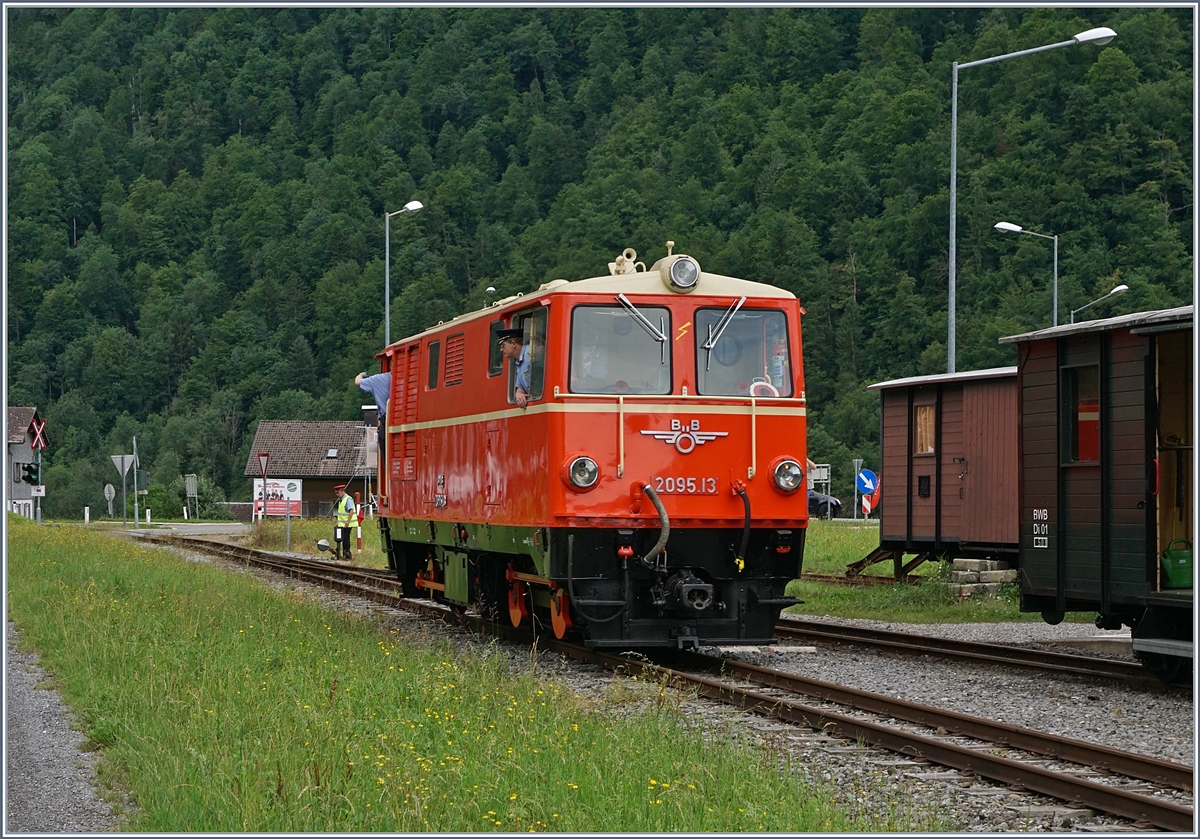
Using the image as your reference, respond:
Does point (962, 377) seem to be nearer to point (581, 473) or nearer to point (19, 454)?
point (581, 473)

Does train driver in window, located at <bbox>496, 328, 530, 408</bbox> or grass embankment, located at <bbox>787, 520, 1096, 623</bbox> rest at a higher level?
train driver in window, located at <bbox>496, 328, 530, 408</bbox>

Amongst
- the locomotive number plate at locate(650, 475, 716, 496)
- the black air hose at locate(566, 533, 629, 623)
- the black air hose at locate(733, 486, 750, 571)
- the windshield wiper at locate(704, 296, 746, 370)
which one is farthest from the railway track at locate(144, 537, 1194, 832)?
the windshield wiper at locate(704, 296, 746, 370)

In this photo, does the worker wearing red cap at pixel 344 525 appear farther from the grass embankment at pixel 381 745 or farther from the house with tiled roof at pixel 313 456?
the house with tiled roof at pixel 313 456

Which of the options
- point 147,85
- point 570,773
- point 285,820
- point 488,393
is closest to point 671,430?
point 488,393

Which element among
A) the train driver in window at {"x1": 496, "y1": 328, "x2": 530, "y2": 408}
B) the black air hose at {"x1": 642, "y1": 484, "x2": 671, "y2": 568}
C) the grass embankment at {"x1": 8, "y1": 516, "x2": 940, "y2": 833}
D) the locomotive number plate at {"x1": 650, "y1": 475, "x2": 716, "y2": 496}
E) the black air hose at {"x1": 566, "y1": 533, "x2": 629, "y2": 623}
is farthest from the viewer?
the train driver in window at {"x1": 496, "y1": 328, "x2": 530, "y2": 408}

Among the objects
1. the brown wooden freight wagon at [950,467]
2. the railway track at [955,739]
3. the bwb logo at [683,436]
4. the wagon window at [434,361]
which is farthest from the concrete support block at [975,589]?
the bwb logo at [683,436]

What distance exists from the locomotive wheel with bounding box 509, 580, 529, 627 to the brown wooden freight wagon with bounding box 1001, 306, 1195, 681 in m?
4.95

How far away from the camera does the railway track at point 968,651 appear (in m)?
14.0

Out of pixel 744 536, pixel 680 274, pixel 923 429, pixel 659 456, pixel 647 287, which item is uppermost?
pixel 680 274

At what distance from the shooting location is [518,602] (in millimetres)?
16266

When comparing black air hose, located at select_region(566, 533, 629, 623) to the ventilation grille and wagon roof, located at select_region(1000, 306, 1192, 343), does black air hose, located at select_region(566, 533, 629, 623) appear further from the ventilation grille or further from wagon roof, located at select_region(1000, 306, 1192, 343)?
wagon roof, located at select_region(1000, 306, 1192, 343)

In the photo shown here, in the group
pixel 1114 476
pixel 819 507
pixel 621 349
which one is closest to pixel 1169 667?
pixel 1114 476

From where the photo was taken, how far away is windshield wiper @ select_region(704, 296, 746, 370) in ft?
48.0

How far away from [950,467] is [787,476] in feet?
33.3
